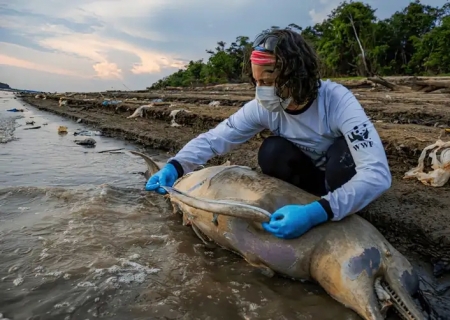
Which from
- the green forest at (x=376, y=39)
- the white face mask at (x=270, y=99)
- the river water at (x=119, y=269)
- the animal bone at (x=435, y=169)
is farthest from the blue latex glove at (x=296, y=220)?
the green forest at (x=376, y=39)

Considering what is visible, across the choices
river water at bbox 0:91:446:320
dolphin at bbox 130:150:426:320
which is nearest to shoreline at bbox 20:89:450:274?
river water at bbox 0:91:446:320

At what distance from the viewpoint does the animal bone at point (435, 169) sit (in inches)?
136

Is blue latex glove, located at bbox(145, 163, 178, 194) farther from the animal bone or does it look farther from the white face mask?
the animal bone

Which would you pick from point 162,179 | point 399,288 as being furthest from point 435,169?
point 162,179

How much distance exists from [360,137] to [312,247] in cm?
67

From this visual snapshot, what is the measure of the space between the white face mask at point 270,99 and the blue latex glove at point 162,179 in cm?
90

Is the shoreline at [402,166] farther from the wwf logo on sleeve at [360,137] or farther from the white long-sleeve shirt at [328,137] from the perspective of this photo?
the wwf logo on sleeve at [360,137]

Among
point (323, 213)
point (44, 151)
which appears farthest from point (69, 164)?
point (323, 213)

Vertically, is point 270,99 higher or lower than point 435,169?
→ higher

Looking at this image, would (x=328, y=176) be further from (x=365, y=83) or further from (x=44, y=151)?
(x=365, y=83)

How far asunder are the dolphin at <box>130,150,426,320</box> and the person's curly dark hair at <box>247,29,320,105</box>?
2.01ft

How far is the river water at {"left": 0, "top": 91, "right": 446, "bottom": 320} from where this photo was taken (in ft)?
6.85

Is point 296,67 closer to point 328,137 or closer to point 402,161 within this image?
point 328,137

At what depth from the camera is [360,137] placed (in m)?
2.29
